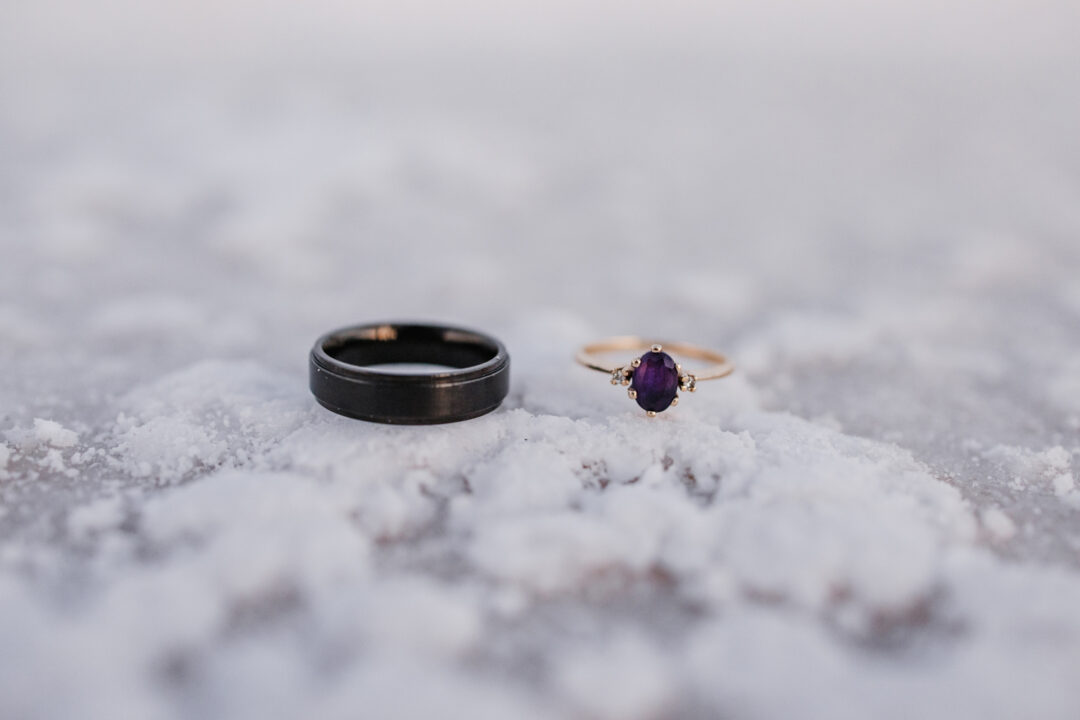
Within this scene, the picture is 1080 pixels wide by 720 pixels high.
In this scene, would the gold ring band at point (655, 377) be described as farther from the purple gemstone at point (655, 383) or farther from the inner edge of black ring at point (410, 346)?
the inner edge of black ring at point (410, 346)

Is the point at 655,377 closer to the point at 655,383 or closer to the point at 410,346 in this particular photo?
the point at 655,383

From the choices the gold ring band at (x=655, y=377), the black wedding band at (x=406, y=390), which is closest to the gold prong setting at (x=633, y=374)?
the gold ring band at (x=655, y=377)

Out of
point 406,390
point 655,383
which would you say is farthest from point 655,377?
point 406,390

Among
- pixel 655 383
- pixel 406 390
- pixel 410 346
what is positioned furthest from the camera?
pixel 410 346

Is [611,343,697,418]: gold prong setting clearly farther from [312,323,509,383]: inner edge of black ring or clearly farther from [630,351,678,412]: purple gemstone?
[312,323,509,383]: inner edge of black ring

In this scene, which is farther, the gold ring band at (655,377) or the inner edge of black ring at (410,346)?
the inner edge of black ring at (410,346)

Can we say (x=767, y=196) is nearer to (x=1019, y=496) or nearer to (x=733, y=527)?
(x=1019, y=496)

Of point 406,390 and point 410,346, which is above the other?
point 406,390

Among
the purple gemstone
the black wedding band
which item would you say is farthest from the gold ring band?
the black wedding band

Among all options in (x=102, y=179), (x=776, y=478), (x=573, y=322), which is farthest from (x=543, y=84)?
(x=776, y=478)
